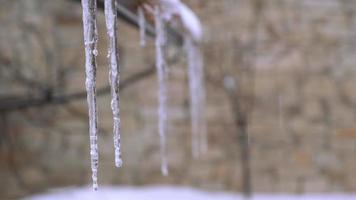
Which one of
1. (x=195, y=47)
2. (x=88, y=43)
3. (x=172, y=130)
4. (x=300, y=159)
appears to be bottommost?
(x=300, y=159)

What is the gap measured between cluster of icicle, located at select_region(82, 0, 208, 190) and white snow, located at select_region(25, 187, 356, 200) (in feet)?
0.84

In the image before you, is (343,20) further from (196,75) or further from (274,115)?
(196,75)

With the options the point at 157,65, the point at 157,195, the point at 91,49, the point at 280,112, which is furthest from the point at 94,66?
the point at 280,112

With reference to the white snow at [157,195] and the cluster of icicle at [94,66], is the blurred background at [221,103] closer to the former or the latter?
the white snow at [157,195]

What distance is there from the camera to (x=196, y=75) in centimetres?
326

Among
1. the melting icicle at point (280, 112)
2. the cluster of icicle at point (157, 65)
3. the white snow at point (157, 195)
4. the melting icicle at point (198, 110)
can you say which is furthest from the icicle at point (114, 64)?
the melting icicle at point (280, 112)

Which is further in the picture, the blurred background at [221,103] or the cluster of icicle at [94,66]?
the blurred background at [221,103]

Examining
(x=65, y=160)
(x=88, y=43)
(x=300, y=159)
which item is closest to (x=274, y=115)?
(x=300, y=159)

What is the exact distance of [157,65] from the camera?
7.10 ft

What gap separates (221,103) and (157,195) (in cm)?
70

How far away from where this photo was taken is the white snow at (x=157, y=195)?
329cm

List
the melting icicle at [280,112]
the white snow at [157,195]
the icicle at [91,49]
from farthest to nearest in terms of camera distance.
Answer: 1. the melting icicle at [280,112]
2. the white snow at [157,195]
3. the icicle at [91,49]

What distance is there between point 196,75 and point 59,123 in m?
0.88

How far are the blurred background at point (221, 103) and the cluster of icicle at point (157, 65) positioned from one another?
0.23 ft
